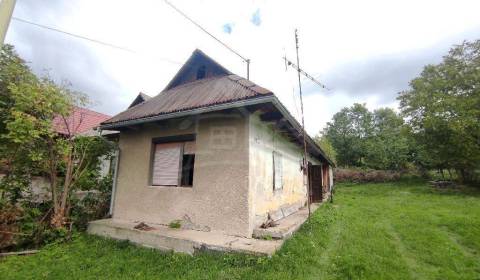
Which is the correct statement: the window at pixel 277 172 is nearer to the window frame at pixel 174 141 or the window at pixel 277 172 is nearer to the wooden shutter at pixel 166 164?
the window frame at pixel 174 141

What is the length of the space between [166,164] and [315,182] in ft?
30.1

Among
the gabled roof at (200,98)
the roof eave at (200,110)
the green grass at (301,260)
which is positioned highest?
the gabled roof at (200,98)

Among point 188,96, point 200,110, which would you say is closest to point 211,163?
point 200,110

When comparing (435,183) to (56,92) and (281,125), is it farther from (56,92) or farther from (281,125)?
(56,92)

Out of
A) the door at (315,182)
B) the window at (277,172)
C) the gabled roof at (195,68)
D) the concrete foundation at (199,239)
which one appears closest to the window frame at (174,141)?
the concrete foundation at (199,239)

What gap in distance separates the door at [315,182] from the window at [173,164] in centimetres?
824

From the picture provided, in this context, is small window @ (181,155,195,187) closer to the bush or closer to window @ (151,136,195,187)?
window @ (151,136,195,187)

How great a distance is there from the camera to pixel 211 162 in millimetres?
5465

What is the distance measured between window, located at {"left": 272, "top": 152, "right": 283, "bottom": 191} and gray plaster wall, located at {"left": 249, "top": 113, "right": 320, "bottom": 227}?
0.15m

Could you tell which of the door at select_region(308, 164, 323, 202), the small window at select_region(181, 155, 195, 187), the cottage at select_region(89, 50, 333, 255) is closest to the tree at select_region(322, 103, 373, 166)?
the door at select_region(308, 164, 323, 202)

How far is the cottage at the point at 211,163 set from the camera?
5.02 meters

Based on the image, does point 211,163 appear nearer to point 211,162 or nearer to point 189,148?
point 211,162

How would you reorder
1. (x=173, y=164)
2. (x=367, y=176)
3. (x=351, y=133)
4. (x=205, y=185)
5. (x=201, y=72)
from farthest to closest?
(x=351, y=133)
(x=367, y=176)
(x=201, y=72)
(x=173, y=164)
(x=205, y=185)

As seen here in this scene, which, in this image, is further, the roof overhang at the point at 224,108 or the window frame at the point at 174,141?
the window frame at the point at 174,141
